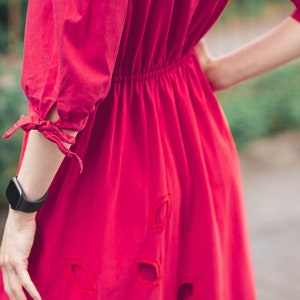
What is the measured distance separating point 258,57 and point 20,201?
0.75 m

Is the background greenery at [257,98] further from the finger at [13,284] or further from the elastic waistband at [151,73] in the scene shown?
the finger at [13,284]

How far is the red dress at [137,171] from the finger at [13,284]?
0.10 meters

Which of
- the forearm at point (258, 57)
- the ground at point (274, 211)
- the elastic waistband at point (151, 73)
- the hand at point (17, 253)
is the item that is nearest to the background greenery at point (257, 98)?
the ground at point (274, 211)

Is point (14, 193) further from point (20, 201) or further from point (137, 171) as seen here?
point (137, 171)

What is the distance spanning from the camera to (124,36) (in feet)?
4.75

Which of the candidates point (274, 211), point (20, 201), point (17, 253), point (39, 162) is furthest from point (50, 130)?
point (274, 211)

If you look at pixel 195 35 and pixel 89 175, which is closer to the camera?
pixel 89 175

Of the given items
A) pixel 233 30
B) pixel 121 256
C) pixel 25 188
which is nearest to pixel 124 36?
pixel 25 188

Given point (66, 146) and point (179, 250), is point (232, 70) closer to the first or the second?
point (179, 250)

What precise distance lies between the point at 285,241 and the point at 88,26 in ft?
9.12

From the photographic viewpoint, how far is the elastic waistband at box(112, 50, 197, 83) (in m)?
1.53

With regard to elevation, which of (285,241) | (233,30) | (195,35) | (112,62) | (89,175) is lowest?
(285,241)

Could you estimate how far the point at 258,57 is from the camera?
1.82 meters

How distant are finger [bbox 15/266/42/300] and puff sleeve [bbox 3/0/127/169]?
305 millimetres
